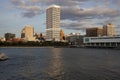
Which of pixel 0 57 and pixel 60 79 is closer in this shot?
pixel 60 79

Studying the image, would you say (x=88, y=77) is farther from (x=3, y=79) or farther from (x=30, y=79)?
(x=3, y=79)

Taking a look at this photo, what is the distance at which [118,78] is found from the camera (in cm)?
4259

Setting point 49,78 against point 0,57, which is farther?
point 0,57

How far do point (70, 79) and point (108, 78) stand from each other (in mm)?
6322

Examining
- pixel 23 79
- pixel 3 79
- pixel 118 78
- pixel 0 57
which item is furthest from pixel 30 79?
pixel 0 57

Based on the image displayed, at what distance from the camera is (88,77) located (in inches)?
1706

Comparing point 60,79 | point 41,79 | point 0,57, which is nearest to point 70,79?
point 60,79

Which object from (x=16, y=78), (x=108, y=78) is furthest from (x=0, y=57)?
(x=108, y=78)

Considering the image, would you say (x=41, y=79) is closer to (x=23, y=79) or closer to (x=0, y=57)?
(x=23, y=79)

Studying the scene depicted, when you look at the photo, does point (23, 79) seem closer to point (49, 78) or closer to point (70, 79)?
point (49, 78)

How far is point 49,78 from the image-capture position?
139 ft

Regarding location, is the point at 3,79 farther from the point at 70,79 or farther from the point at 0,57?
the point at 0,57

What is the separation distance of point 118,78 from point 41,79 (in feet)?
41.5

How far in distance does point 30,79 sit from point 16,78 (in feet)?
9.12
